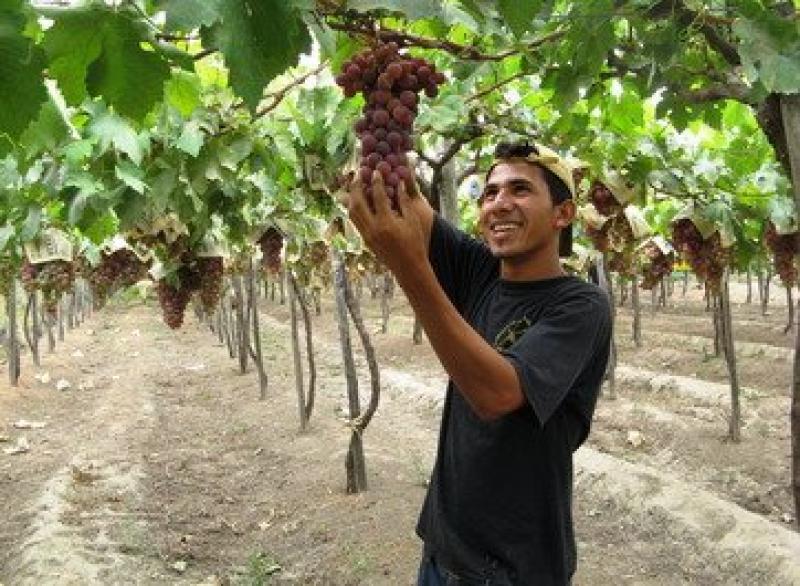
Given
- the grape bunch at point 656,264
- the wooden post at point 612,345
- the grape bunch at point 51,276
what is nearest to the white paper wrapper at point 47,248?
the grape bunch at point 51,276

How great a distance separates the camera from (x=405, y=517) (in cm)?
750

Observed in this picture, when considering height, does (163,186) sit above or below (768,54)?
below

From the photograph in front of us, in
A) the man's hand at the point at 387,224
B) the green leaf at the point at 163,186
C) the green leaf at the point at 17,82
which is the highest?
the green leaf at the point at 163,186

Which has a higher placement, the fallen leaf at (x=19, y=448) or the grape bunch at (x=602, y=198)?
the grape bunch at (x=602, y=198)

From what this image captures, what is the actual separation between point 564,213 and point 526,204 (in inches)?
7.0

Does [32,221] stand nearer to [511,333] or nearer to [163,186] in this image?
[163,186]

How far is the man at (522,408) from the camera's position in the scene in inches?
86.3

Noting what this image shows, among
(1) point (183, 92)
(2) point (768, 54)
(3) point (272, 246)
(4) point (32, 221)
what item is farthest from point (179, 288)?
(2) point (768, 54)

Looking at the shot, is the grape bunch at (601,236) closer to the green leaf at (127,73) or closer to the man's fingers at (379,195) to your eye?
the man's fingers at (379,195)

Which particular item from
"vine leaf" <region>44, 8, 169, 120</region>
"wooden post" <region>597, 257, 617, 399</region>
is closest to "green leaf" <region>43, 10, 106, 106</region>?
"vine leaf" <region>44, 8, 169, 120</region>

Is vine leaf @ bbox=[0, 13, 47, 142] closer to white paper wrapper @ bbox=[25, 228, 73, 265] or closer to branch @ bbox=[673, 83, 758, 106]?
branch @ bbox=[673, 83, 758, 106]

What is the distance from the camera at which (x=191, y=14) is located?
1.10 meters

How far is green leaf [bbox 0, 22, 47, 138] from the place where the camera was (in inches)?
42.0

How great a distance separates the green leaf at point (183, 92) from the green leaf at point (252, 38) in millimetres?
1422
